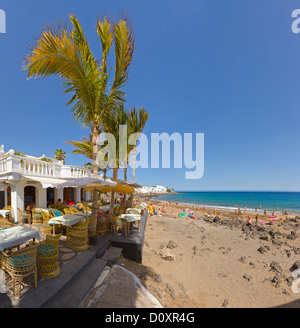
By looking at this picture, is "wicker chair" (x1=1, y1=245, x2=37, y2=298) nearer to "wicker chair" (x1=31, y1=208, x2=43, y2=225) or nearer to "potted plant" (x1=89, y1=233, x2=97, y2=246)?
"potted plant" (x1=89, y1=233, x2=97, y2=246)

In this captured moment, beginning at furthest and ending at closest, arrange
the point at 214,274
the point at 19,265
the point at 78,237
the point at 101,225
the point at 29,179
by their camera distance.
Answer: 1. the point at 29,179
2. the point at 101,225
3. the point at 214,274
4. the point at 78,237
5. the point at 19,265

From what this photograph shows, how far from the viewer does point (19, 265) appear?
318 cm

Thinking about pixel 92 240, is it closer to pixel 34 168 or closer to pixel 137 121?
pixel 34 168

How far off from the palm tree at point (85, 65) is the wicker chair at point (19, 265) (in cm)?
307

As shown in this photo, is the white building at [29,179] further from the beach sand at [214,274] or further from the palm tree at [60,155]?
the palm tree at [60,155]

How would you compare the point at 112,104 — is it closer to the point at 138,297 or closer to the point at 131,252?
the point at 131,252

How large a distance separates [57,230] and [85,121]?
4889 millimetres

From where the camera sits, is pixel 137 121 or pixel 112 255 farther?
pixel 137 121

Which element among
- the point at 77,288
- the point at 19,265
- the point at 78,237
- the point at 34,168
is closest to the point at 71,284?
the point at 77,288

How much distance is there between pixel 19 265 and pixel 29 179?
6981 mm

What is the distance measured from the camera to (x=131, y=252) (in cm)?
629

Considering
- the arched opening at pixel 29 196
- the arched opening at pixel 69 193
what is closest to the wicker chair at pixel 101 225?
the arched opening at pixel 29 196

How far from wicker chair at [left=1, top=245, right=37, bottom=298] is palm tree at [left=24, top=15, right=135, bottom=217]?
3.07 meters
